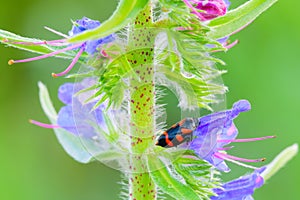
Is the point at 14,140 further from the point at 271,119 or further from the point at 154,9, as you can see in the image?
the point at 154,9

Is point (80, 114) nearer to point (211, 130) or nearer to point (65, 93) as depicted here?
point (65, 93)

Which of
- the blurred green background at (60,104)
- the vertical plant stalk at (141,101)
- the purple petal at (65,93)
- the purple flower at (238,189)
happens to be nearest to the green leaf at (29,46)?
the vertical plant stalk at (141,101)

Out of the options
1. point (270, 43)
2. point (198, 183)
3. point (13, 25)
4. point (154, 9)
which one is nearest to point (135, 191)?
point (198, 183)

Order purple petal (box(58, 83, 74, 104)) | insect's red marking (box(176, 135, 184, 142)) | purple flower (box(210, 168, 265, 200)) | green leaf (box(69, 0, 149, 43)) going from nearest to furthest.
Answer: green leaf (box(69, 0, 149, 43)) < insect's red marking (box(176, 135, 184, 142)) < purple flower (box(210, 168, 265, 200)) < purple petal (box(58, 83, 74, 104))

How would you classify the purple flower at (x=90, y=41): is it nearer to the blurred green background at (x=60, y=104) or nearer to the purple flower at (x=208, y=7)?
the purple flower at (x=208, y=7)

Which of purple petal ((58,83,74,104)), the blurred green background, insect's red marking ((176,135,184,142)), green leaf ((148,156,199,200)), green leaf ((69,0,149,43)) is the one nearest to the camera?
green leaf ((69,0,149,43))

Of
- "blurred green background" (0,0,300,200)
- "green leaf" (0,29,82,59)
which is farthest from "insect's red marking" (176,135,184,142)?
"blurred green background" (0,0,300,200)

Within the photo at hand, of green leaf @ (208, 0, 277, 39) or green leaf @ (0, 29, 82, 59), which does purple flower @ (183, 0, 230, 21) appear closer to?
green leaf @ (208, 0, 277, 39)
